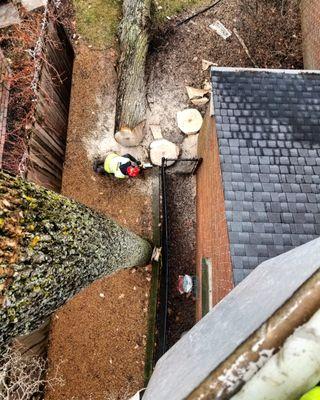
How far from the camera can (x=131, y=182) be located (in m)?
10.4

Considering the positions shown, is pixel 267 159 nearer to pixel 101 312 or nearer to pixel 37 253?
pixel 37 253

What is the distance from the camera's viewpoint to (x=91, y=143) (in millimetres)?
10727

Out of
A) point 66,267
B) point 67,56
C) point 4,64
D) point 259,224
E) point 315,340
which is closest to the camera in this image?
point 315,340

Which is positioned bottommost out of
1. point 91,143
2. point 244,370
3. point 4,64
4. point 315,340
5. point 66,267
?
point 244,370

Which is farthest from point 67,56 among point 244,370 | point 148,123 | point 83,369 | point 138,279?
point 244,370

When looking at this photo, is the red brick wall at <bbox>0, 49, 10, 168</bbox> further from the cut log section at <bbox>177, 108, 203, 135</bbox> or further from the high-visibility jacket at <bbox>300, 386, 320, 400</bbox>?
the high-visibility jacket at <bbox>300, 386, 320, 400</bbox>

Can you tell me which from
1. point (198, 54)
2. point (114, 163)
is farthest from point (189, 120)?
point (114, 163)

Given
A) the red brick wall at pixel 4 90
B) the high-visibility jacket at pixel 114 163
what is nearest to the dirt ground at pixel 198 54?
the high-visibility jacket at pixel 114 163

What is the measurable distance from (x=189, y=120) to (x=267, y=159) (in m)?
4.98

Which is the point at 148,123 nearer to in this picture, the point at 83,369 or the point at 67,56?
the point at 67,56

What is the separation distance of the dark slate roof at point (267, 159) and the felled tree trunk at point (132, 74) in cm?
387

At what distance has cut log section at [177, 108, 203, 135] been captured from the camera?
10.7 meters

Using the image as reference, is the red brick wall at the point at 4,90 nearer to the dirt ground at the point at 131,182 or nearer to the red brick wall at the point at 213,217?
the dirt ground at the point at 131,182

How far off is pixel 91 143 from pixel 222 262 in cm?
537
